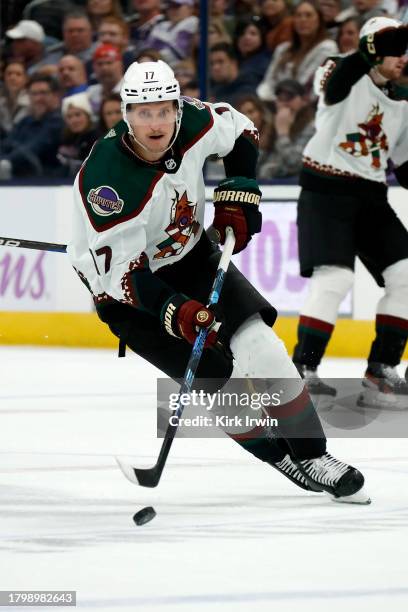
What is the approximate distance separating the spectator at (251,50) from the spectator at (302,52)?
46 mm

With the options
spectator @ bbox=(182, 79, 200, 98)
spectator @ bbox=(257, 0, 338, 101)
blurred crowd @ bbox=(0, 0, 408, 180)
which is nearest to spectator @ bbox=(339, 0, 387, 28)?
blurred crowd @ bbox=(0, 0, 408, 180)

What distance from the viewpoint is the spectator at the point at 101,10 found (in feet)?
22.7

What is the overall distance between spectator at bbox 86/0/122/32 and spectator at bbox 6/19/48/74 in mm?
295

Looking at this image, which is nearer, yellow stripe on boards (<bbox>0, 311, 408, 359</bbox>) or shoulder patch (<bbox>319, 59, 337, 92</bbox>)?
shoulder patch (<bbox>319, 59, 337, 92</bbox>)

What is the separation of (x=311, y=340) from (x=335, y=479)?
165 centimetres

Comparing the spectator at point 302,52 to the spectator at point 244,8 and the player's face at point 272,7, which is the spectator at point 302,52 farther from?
the spectator at point 244,8

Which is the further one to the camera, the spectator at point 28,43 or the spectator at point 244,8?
the spectator at point 28,43

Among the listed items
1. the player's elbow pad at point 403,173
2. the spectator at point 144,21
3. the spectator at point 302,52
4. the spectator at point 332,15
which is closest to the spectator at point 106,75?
the spectator at point 144,21

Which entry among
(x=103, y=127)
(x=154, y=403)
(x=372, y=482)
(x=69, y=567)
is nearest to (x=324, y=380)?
(x=154, y=403)

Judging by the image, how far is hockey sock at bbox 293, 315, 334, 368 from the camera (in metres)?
4.49

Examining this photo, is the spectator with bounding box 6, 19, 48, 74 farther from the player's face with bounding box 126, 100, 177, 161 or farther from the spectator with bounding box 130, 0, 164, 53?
the player's face with bounding box 126, 100, 177, 161

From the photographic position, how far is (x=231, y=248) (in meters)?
2.98

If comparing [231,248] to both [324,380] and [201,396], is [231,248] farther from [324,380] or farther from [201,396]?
[324,380]

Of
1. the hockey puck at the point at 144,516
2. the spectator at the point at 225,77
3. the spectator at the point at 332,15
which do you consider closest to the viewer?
the hockey puck at the point at 144,516
